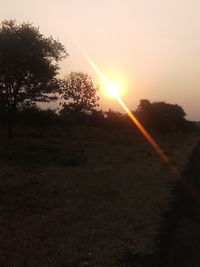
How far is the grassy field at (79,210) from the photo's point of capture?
11852mm

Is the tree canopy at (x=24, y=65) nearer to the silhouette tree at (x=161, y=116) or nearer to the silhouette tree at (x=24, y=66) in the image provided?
the silhouette tree at (x=24, y=66)

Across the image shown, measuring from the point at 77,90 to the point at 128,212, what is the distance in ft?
224

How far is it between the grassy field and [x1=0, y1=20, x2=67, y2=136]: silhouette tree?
14.2 metres

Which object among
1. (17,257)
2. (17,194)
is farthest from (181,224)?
(17,194)

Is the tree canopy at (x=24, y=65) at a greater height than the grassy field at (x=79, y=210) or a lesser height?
greater

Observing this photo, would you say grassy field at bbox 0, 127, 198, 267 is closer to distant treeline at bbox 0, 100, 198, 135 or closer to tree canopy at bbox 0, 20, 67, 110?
tree canopy at bbox 0, 20, 67, 110

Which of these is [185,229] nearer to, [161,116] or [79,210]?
[79,210]

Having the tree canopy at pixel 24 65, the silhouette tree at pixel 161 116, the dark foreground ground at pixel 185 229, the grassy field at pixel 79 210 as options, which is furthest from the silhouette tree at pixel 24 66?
the silhouette tree at pixel 161 116

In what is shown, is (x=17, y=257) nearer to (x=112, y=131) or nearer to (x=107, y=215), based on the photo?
(x=107, y=215)

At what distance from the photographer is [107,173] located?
84.5 ft

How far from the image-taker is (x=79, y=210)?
1639cm

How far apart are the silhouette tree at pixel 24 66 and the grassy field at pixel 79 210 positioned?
46.5ft

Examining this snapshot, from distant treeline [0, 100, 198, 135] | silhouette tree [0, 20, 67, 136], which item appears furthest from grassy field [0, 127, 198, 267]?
distant treeline [0, 100, 198, 135]

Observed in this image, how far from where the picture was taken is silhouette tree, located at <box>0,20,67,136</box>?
142 ft
